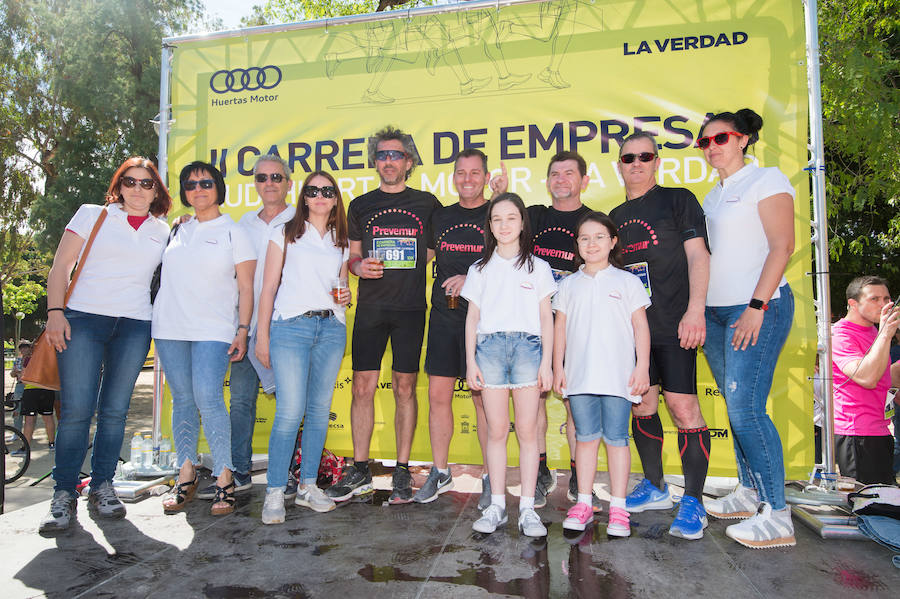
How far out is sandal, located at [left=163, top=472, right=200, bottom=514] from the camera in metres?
3.37

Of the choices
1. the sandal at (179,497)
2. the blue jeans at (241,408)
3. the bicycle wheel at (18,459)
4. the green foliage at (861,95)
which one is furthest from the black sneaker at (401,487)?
the green foliage at (861,95)

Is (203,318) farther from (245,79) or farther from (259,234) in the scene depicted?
(245,79)

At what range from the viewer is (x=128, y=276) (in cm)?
334

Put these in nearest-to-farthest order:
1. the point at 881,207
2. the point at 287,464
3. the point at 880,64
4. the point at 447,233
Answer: the point at 287,464 → the point at 447,233 → the point at 880,64 → the point at 881,207

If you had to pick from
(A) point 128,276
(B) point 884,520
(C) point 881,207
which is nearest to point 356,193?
(A) point 128,276

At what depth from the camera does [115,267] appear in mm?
3314

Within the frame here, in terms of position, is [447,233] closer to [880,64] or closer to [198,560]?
[198,560]

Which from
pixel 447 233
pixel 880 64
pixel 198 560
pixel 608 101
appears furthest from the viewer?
pixel 880 64

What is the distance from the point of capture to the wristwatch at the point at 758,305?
2.74 metres

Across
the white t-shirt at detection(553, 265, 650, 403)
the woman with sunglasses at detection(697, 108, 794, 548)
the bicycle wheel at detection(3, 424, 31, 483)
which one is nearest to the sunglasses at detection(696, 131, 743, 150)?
the woman with sunglasses at detection(697, 108, 794, 548)

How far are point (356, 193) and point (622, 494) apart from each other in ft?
9.46

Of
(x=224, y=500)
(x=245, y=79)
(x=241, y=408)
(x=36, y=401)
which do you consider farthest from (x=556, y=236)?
(x=36, y=401)

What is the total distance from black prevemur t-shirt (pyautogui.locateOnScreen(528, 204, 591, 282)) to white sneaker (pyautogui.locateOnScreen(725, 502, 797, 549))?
157 centimetres

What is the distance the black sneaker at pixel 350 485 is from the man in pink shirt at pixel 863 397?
3090 millimetres
